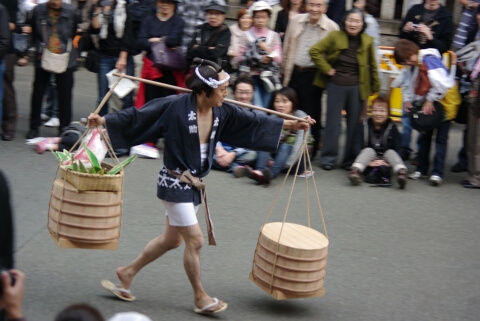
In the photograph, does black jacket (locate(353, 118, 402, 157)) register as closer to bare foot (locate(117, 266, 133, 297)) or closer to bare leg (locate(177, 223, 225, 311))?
bare leg (locate(177, 223, 225, 311))

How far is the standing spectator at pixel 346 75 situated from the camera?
27.2 feet

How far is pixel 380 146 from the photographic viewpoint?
8.27 meters

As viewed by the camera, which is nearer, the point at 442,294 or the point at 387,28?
the point at 442,294

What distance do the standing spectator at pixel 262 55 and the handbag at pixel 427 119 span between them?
1719mm

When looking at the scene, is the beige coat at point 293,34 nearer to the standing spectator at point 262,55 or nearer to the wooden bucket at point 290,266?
the standing spectator at point 262,55

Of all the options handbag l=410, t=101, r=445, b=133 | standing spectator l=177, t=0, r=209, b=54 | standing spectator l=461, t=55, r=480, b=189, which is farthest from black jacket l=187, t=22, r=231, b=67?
standing spectator l=461, t=55, r=480, b=189

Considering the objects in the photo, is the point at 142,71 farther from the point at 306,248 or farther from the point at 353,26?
the point at 306,248

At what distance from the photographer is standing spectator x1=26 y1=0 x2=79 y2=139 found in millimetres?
8492

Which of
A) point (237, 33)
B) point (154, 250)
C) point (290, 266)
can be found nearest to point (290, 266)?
point (290, 266)

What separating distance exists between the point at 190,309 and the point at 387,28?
1054 centimetres

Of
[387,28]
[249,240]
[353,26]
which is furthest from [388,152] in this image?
[387,28]

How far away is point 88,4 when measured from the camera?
29.8 ft

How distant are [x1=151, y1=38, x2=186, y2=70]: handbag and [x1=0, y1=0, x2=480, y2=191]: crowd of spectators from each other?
0.02m

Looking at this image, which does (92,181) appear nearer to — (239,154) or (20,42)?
(239,154)
